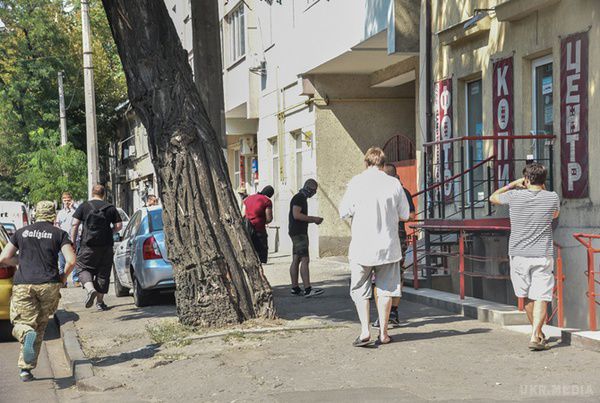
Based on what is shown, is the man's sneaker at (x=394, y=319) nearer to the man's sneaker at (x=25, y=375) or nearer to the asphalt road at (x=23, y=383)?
the asphalt road at (x=23, y=383)

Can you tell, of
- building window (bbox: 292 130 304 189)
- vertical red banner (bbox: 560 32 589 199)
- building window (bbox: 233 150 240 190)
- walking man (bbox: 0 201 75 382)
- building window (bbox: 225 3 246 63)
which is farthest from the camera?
building window (bbox: 233 150 240 190)

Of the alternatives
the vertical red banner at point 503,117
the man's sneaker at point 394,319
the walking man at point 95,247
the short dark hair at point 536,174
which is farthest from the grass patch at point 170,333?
the vertical red banner at point 503,117

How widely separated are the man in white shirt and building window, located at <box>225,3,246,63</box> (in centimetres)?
1884

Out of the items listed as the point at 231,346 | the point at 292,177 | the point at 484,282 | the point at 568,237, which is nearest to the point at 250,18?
the point at 292,177

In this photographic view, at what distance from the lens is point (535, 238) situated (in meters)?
8.45

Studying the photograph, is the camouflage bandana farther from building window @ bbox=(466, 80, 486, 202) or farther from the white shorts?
building window @ bbox=(466, 80, 486, 202)

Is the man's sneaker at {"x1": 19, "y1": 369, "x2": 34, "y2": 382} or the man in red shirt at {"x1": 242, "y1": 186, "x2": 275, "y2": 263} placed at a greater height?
the man in red shirt at {"x1": 242, "y1": 186, "x2": 275, "y2": 263}

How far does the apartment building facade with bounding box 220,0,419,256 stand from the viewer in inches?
688

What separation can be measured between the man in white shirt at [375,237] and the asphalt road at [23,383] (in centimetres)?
287

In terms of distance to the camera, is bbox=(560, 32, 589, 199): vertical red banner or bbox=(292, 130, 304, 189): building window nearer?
bbox=(560, 32, 589, 199): vertical red banner

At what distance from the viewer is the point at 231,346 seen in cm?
907

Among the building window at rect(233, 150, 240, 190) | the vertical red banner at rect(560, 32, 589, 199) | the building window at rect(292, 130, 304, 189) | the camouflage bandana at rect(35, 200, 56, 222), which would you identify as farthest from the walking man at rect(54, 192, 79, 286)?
the building window at rect(233, 150, 240, 190)

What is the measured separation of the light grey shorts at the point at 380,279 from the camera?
8734mm

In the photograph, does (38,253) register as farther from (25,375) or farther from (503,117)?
(503,117)
